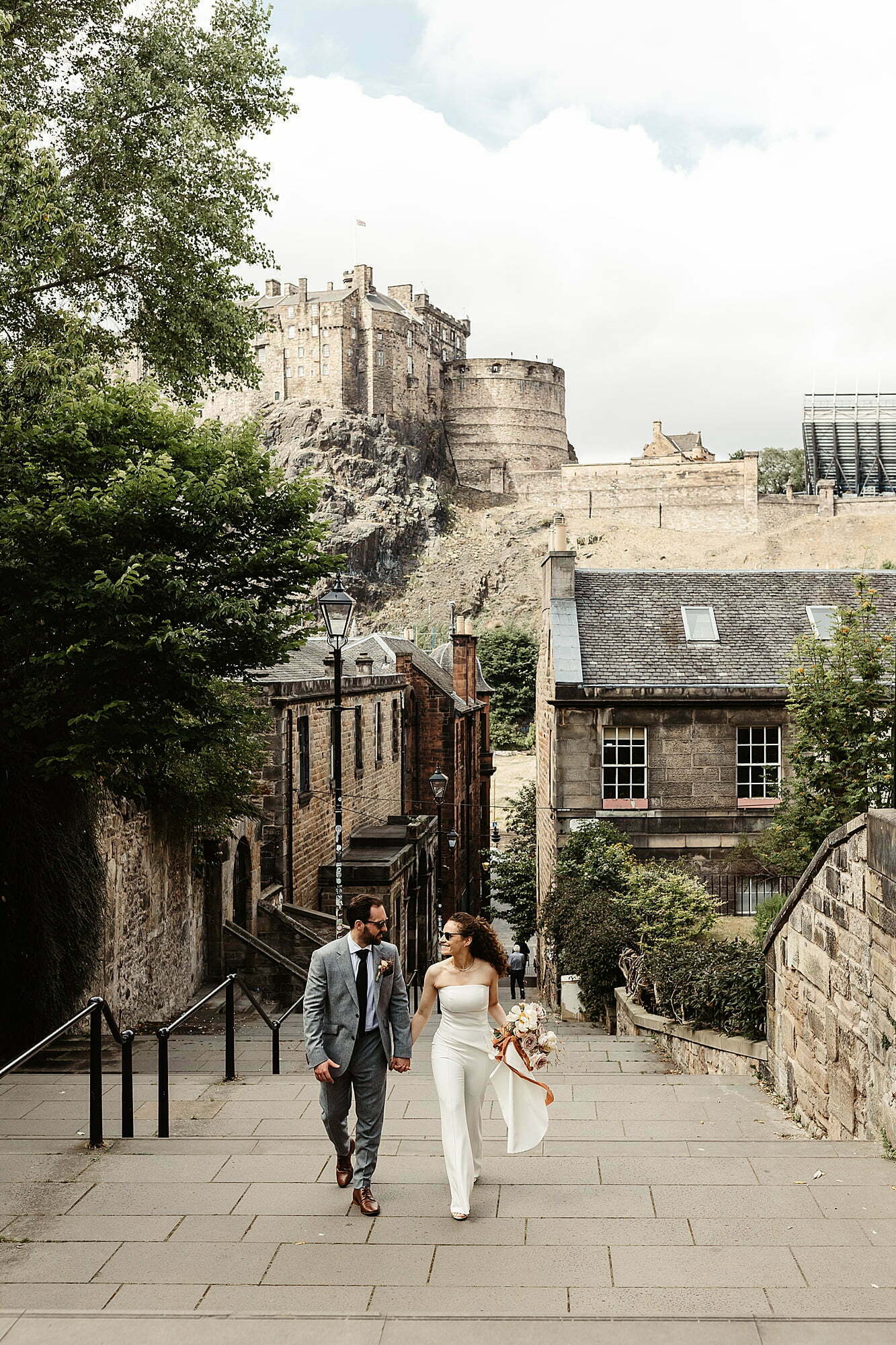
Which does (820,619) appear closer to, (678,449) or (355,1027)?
(355,1027)

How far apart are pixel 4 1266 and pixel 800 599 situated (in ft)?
72.1

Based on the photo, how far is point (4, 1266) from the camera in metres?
4.66

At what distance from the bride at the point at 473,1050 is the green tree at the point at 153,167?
9960 mm

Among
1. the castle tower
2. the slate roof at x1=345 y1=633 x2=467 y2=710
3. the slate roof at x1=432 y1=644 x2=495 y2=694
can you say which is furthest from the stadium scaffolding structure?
the slate roof at x1=345 y1=633 x2=467 y2=710

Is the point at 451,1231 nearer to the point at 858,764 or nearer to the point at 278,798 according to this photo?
the point at 858,764

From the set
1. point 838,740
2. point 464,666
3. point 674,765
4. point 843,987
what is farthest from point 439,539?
point 843,987

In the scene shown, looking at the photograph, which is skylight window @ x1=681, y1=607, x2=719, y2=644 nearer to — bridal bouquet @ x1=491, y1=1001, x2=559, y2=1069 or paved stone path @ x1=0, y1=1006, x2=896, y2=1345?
paved stone path @ x1=0, y1=1006, x2=896, y2=1345

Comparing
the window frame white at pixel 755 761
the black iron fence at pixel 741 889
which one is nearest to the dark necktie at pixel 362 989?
the black iron fence at pixel 741 889

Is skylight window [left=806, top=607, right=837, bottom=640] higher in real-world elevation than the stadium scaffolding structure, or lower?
lower

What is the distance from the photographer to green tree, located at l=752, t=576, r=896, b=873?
49.8ft

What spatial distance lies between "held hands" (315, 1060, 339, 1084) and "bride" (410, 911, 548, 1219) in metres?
0.47

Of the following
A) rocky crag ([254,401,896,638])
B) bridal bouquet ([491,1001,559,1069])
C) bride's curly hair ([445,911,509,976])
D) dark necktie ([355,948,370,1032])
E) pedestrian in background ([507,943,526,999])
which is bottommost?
pedestrian in background ([507,943,526,999])

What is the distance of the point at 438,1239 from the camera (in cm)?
491

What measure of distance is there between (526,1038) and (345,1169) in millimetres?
1103
